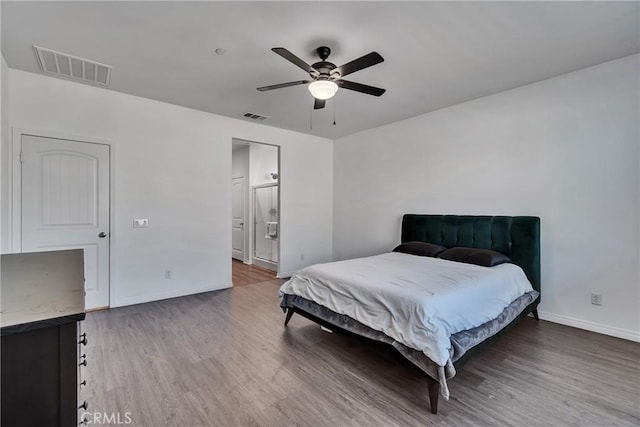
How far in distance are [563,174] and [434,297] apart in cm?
243

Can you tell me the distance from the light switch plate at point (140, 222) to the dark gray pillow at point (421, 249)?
351cm

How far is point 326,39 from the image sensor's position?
2607 mm

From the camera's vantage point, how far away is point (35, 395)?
94 cm

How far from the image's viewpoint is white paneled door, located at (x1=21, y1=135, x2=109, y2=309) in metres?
3.33

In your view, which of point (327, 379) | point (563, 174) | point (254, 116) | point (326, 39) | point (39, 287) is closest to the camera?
point (39, 287)

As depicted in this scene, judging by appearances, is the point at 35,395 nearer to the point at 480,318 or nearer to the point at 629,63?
the point at 480,318

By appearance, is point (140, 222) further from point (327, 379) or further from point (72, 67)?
point (327, 379)

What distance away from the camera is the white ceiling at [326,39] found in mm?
2258

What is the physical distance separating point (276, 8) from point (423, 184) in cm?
327

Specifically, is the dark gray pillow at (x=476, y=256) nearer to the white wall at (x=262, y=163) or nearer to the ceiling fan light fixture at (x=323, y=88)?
the ceiling fan light fixture at (x=323, y=88)

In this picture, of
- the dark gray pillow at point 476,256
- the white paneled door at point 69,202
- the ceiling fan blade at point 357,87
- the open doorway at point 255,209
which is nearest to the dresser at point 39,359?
the ceiling fan blade at point 357,87

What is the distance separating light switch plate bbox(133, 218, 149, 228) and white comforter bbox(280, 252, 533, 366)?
2242 mm

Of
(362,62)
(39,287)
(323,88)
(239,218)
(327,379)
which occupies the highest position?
(362,62)

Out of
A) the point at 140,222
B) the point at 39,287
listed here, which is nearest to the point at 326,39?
the point at 39,287
